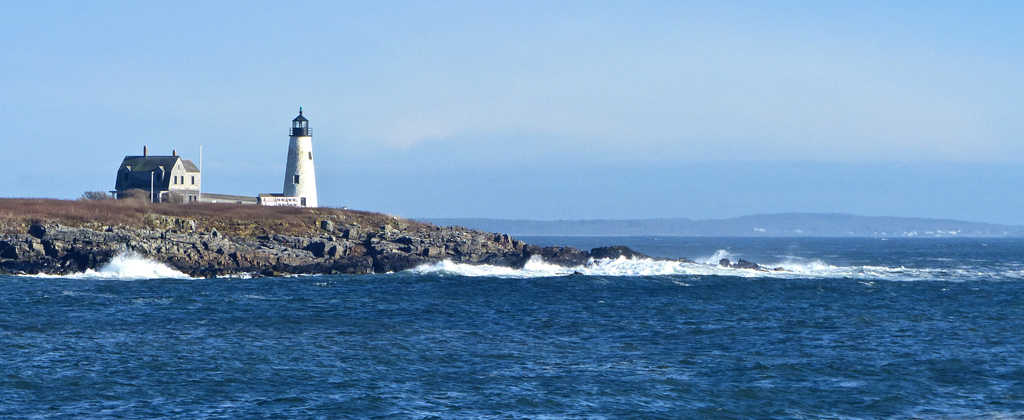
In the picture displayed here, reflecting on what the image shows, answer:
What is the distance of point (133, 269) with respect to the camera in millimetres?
51531

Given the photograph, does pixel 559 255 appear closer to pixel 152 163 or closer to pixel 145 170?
pixel 152 163

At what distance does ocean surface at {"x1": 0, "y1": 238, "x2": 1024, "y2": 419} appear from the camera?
2183 cm

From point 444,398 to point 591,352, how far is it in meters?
7.49

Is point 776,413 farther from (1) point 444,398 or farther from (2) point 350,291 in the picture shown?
(2) point 350,291

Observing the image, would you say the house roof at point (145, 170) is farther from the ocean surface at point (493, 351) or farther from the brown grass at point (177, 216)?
the ocean surface at point (493, 351)

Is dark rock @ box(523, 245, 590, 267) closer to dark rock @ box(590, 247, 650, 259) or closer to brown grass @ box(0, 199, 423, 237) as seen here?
dark rock @ box(590, 247, 650, 259)

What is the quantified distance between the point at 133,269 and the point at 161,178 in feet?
78.6

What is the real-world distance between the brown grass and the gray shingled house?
5544 millimetres

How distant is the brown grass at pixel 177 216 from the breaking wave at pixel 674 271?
10.4m

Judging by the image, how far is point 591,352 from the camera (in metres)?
28.8

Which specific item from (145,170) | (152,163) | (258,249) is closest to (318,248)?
(258,249)

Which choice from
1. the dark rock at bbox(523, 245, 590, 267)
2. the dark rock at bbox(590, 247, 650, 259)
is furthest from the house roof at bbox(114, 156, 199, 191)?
the dark rock at bbox(590, 247, 650, 259)

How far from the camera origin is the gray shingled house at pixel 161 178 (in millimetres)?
73562

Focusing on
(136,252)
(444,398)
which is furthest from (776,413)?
A: (136,252)
